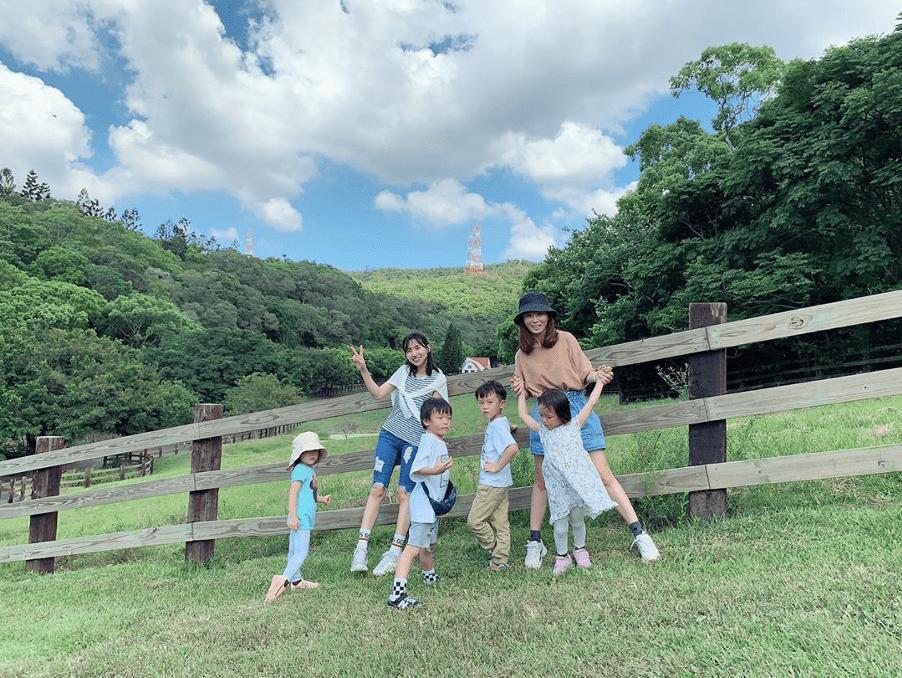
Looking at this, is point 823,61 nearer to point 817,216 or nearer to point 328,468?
point 817,216

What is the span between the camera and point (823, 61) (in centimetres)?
1803

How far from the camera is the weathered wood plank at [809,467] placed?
335cm

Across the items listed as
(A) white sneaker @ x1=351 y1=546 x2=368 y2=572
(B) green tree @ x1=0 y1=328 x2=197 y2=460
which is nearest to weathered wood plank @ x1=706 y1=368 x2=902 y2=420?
(A) white sneaker @ x1=351 y1=546 x2=368 y2=572

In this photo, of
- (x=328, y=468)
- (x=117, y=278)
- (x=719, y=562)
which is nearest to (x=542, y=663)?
(x=719, y=562)

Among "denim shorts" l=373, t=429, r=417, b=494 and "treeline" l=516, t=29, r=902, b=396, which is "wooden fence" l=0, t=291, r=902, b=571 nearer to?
"denim shorts" l=373, t=429, r=417, b=494

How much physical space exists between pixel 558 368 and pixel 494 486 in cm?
89

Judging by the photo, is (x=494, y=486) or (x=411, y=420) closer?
(x=494, y=486)

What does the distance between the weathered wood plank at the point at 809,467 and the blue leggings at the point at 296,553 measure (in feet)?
9.28

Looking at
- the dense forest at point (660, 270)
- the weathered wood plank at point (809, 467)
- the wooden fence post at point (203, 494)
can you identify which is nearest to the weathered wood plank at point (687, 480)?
the weathered wood plank at point (809, 467)

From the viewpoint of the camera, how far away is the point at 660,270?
21906 mm

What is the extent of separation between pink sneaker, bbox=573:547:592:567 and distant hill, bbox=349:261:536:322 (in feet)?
302

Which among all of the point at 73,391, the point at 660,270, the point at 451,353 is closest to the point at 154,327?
the point at 73,391

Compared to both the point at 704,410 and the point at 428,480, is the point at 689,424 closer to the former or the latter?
the point at 704,410

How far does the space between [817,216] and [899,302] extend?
54.9 ft
